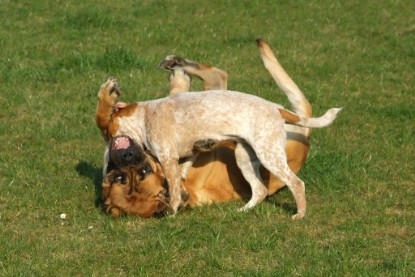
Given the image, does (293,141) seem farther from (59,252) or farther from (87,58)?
(87,58)

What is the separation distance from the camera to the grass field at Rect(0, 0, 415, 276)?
19.0ft

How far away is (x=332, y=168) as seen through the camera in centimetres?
746

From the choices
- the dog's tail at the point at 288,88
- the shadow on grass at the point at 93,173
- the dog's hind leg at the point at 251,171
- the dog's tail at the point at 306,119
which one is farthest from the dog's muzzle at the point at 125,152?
the dog's tail at the point at 288,88

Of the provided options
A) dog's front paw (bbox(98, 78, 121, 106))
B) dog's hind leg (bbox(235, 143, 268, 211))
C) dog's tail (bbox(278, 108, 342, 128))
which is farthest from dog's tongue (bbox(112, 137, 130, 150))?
dog's tail (bbox(278, 108, 342, 128))

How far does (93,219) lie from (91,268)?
95 cm

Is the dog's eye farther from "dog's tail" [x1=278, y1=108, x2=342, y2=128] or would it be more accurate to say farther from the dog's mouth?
"dog's tail" [x1=278, y1=108, x2=342, y2=128]

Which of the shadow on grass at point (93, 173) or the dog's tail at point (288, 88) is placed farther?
the dog's tail at point (288, 88)

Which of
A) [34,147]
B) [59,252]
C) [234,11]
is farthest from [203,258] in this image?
[234,11]

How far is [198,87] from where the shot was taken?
10.2m

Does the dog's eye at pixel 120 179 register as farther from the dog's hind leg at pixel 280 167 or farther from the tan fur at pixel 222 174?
the dog's hind leg at pixel 280 167

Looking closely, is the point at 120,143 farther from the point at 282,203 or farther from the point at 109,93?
the point at 282,203

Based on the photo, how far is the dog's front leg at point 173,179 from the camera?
6.46 meters

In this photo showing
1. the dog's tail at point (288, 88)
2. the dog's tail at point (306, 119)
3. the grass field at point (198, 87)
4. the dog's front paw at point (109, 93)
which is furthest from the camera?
the dog's tail at point (288, 88)

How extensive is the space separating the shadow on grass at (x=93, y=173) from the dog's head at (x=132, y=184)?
1.62ft
